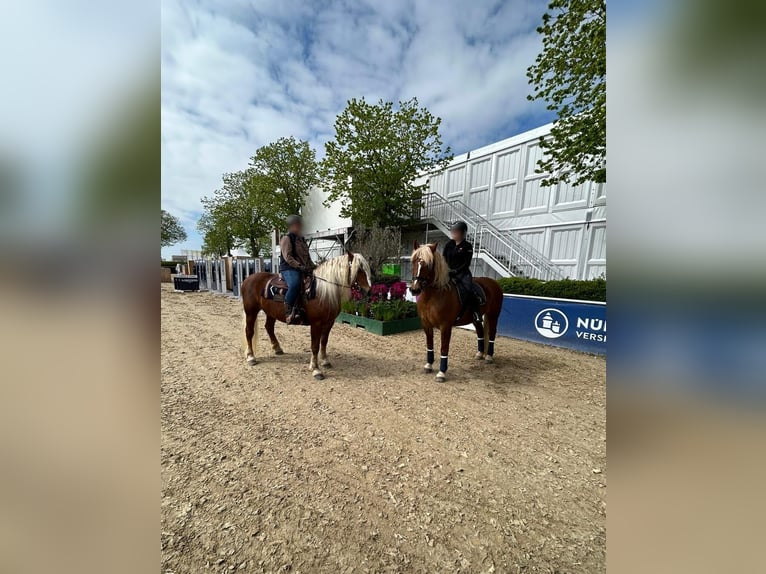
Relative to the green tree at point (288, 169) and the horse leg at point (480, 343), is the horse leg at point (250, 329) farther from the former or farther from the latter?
the green tree at point (288, 169)

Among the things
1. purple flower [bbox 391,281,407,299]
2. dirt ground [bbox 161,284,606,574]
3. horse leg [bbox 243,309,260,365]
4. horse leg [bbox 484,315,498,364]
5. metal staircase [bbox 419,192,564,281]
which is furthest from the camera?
metal staircase [bbox 419,192,564,281]

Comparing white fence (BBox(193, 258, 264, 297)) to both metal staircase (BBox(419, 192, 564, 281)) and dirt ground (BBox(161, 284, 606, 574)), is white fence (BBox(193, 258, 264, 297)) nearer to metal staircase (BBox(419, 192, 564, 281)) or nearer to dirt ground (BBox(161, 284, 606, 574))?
metal staircase (BBox(419, 192, 564, 281))

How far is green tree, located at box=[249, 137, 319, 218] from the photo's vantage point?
64.1ft

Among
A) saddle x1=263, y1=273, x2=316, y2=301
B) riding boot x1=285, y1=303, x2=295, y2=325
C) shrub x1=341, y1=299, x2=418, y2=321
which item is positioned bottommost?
shrub x1=341, y1=299, x2=418, y2=321

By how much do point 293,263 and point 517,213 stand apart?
10.3 m

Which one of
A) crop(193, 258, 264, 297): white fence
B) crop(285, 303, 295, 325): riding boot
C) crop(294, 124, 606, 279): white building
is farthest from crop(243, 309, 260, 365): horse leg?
crop(193, 258, 264, 297): white fence

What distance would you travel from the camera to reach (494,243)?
11.3 metres

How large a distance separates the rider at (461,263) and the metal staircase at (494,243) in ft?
19.9

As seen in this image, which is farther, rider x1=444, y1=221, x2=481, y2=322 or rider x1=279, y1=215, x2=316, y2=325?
rider x1=444, y1=221, x2=481, y2=322

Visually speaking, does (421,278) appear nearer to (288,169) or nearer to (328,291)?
(328,291)

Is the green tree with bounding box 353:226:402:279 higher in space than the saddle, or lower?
higher

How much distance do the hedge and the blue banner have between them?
374 mm
